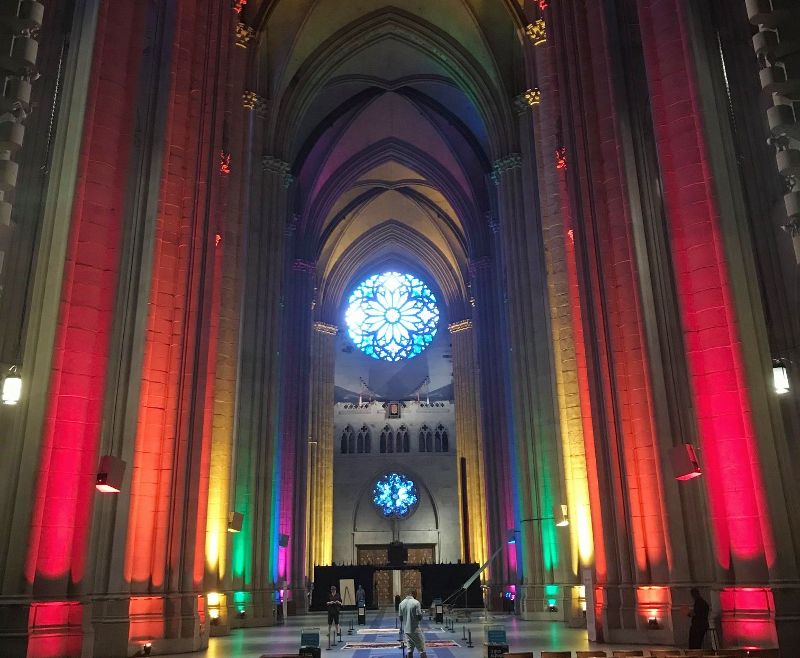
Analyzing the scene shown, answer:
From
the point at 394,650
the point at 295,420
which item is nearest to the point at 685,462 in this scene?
the point at 394,650

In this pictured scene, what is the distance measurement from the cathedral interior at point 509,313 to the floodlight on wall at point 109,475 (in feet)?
0.16

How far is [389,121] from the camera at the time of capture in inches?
1232

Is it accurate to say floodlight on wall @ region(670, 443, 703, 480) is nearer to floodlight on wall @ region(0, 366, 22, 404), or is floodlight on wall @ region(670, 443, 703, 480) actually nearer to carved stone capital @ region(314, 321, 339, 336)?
floodlight on wall @ region(0, 366, 22, 404)

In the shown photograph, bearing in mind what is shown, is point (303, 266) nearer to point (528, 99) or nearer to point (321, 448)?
point (321, 448)

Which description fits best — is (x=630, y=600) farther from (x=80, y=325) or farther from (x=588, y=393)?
(x=80, y=325)

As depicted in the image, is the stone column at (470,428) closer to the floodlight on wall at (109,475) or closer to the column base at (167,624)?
the column base at (167,624)

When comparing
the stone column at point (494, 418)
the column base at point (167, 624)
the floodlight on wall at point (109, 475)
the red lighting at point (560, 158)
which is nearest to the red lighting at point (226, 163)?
the red lighting at point (560, 158)

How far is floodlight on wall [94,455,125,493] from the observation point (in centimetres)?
895

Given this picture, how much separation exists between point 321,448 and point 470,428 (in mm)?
7582

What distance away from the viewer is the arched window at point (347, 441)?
4144cm

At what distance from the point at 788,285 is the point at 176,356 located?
31.8ft

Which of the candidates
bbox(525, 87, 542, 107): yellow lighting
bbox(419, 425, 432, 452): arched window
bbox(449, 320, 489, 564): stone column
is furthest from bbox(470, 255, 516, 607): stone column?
bbox(419, 425, 432, 452): arched window

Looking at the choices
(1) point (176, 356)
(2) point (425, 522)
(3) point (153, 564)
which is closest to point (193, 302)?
→ (1) point (176, 356)

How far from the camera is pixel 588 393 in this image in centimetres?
1237
